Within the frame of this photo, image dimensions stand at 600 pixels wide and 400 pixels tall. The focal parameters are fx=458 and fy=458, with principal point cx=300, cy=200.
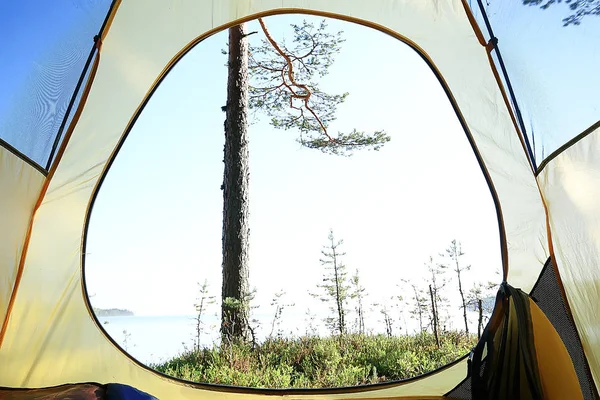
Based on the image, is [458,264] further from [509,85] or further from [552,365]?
[552,365]

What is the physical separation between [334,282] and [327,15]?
3562 mm

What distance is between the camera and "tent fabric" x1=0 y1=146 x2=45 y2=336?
4.32 ft

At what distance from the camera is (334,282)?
5062 millimetres

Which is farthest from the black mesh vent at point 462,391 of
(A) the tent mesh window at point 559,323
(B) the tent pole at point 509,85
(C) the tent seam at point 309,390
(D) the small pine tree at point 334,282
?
(D) the small pine tree at point 334,282

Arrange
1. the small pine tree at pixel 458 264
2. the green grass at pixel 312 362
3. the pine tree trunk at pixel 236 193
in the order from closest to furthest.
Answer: the green grass at pixel 312 362
the pine tree trunk at pixel 236 193
the small pine tree at pixel 458 264

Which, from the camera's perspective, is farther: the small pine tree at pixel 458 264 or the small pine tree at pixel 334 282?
the small pine tree at pixel 334 282

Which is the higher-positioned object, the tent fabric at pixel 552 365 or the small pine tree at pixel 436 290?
the small pine tree at pixel 436 290

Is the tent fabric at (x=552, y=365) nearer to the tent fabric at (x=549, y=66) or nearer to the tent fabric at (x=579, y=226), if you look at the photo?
the tent fabric at (x=579, y=226)

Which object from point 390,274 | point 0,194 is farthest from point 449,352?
point 0,194

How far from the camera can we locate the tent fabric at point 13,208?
1317mm

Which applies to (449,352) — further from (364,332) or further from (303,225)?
(303,225)

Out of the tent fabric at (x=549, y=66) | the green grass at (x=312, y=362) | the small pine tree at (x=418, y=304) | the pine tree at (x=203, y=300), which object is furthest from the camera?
the small pine tree at (x=418, y=304)

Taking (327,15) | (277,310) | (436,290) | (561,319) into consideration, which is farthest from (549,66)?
(436,290)

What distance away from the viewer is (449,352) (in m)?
3.57
